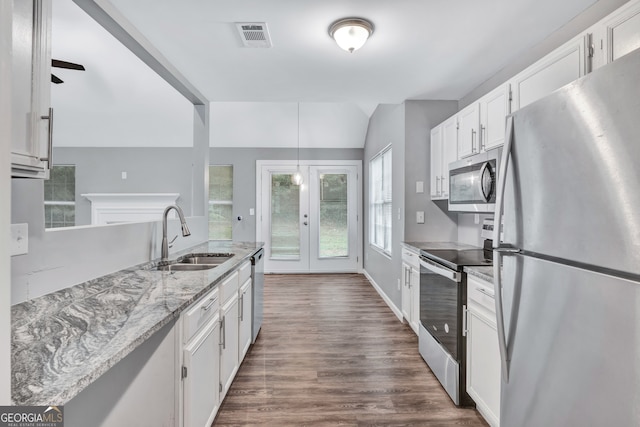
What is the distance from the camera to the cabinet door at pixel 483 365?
67.0 inches

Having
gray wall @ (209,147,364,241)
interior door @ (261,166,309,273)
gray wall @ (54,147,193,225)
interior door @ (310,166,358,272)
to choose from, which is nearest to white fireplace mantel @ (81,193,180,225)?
gray wall @ (54,147,193,225)

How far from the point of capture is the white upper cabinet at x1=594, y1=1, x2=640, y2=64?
132 centimetres

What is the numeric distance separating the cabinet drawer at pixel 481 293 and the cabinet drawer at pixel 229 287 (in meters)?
1.52

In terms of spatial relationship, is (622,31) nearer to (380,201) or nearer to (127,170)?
(380,201)

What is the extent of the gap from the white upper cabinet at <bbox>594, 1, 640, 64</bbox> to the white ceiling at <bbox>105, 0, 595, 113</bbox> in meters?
0.51

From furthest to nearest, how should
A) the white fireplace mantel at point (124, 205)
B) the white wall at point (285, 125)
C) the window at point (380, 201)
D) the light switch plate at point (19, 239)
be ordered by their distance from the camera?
the white fireplace mantel at point (124, 205) < the white wall at point (285, 125) < the window at point (380, 201) < the light switch plate at point (19, 239)

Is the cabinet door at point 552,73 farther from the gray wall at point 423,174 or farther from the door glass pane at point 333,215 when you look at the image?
the door glass pane at point 333,215

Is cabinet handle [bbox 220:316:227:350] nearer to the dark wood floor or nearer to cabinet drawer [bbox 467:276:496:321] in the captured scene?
the dark wood floor

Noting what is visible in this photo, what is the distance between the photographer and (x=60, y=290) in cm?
146

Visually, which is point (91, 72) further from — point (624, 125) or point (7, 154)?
point (624, 125)

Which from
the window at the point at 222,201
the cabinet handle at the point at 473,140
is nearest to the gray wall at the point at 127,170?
the window at the point at 222,201

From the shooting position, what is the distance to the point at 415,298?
3.03m

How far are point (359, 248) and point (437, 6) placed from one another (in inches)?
183

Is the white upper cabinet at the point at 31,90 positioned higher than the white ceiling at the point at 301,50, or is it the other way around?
the white ceiling at the point at 301,50
